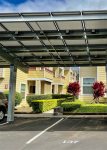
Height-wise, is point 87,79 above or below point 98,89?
above

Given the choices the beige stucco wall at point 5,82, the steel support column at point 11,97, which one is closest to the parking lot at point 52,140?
the steel support column at point 11,97

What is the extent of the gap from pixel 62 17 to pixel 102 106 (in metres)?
13.2

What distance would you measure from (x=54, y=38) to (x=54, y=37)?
16 centimetres

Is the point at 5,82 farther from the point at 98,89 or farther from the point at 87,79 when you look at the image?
the point at 98,89

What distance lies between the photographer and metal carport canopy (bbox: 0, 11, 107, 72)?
12297mm

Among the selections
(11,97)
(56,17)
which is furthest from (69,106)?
(56,17)

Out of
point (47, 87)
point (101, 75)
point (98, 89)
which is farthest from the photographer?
point (47, 87)

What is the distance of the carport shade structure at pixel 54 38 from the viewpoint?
12297 millimetres

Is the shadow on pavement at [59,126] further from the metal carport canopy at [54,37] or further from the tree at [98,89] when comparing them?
the tree at [98,89]

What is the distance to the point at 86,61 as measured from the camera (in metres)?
20.8

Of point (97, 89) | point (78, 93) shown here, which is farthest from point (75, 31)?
point (78, 93)

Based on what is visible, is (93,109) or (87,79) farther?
(87,79)

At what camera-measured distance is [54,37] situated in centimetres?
1487

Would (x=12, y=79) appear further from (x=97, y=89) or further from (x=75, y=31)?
(x=97, y=89)
